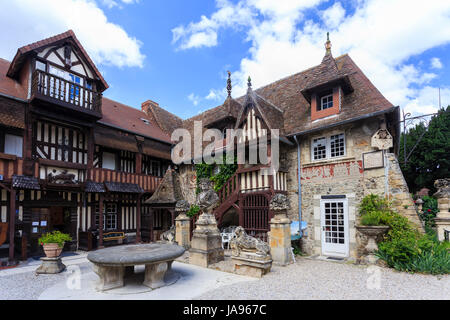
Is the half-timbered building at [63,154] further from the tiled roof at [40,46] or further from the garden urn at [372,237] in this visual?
the garden urn at [372,237]

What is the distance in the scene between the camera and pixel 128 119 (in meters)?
13.0

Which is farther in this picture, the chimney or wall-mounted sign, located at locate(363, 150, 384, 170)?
the chimney

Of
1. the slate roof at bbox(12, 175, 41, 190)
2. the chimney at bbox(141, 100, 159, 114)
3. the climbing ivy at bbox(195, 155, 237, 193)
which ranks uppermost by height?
the chimney at bbox(141, 100, 159, 114)

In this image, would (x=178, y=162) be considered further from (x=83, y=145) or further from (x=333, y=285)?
(x=333, y=285)

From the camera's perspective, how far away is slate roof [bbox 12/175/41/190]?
7671 millimetres

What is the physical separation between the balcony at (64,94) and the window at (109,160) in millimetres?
2231

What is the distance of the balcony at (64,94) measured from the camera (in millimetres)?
8422

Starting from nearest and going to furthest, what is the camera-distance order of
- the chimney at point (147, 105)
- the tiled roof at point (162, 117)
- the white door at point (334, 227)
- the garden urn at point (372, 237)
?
the garden urn at point (372, 237), the white door at point (334, 227), the tiled roof at point (162, 117), the chimney at point (147, 105)

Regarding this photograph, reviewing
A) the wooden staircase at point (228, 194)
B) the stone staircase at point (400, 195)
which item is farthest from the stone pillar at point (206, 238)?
the stone staircase at point (400, 195)

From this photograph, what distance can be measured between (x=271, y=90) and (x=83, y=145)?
847 centimetres

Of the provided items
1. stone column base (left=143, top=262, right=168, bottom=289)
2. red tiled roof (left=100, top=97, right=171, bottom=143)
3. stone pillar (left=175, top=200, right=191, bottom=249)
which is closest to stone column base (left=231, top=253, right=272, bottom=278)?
stone column base (left=143, top=262, right=168, bottom=289)

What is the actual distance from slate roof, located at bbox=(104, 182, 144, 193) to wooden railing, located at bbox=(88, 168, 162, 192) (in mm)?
219

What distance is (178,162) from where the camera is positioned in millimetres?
13195

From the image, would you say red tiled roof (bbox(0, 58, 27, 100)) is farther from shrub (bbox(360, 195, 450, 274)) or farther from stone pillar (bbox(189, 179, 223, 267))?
shrub (bbox(360, 195, 450, 274))
